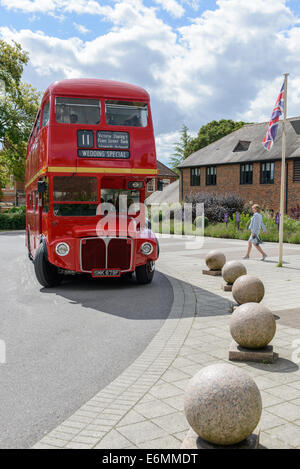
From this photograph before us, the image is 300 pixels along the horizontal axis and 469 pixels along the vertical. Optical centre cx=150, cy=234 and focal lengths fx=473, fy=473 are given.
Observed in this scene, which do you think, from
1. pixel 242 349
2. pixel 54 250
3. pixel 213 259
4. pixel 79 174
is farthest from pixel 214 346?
pixel 213 259

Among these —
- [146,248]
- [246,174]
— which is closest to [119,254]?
[146,248]

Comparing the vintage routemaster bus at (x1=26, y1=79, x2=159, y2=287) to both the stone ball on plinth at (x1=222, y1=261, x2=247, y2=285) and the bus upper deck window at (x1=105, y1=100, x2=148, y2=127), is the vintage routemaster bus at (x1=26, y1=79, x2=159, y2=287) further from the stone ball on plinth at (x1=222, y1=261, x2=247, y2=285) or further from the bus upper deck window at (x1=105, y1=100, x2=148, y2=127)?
the stone ball on plinth at (x1=222, y1=261, x2=247, y2=285)

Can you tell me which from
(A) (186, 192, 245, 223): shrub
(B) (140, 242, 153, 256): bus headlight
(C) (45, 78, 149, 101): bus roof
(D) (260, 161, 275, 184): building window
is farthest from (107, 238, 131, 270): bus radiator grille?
(D) (260, 161, 275, 184): building window

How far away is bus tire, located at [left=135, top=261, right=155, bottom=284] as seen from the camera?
11047 mm

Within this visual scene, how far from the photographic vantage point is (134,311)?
8320 millimetres

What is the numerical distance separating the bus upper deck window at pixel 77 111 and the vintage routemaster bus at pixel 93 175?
22 millimetres

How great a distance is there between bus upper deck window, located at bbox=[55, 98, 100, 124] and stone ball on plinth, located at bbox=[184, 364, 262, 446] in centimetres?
808

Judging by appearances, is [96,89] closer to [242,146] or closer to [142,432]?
[142,432]

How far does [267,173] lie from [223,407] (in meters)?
34.2

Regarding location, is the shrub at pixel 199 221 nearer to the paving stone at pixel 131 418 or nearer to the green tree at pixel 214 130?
the paving stone at pixel 131 418

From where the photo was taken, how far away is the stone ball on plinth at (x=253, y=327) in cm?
545

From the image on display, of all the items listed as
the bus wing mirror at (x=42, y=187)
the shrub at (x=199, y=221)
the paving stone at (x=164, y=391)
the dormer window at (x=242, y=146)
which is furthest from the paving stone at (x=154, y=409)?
the dormer window at (x=242, y=146)

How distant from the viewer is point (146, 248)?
10.5 metres

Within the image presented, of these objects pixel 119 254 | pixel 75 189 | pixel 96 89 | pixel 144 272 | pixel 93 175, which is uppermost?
pixel 96 89
